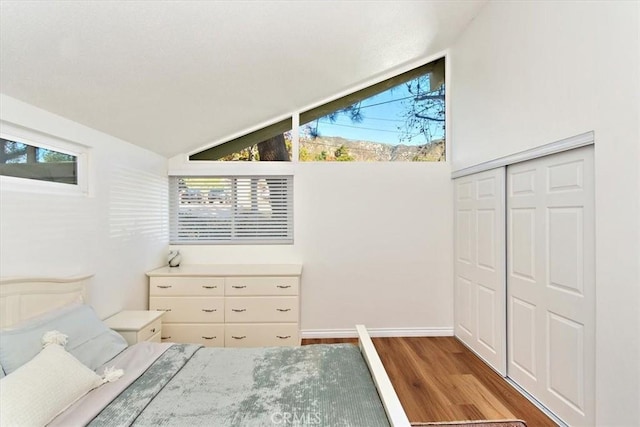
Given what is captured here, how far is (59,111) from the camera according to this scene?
221cm

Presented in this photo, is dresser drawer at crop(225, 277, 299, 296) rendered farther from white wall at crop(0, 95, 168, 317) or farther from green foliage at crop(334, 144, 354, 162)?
green foliage at crop(334, 144, 354, 162)

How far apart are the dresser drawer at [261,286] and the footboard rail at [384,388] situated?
1.26m

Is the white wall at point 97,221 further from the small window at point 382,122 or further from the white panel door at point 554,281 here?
the white panel door at point 554,281

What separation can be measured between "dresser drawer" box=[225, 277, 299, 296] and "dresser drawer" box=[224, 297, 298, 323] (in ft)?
0.20

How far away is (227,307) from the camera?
3326mm

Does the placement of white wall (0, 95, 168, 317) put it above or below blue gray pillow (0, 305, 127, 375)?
above

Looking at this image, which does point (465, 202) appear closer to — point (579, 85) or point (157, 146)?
point (579, 85)

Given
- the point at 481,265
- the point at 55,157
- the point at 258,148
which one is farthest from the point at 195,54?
the point at 481,265

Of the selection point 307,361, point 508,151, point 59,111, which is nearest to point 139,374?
point 307,361

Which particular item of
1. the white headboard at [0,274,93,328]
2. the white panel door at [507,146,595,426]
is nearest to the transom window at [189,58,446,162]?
the white panel door at [507,146,595,426]

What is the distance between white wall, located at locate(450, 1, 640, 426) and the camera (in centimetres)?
167

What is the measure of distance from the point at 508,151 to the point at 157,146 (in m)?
3.25

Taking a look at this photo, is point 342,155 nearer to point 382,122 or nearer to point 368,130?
point 368,130

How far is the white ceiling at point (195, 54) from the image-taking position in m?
1.62
